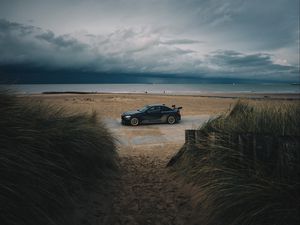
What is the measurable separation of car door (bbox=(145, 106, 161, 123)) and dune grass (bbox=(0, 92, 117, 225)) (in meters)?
12.0

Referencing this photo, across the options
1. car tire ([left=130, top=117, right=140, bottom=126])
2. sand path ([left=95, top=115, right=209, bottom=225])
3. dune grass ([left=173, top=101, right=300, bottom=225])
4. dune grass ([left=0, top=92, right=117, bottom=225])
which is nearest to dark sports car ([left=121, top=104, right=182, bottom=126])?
car tire ([left=130, top=117, right=140, bottom=126])

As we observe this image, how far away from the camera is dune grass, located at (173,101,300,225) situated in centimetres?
338

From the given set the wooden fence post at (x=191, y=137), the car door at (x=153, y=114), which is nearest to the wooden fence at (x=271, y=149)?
the wooden fence post at (x=191, y=137)

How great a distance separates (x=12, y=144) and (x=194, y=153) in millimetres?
3479

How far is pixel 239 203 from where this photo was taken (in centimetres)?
359

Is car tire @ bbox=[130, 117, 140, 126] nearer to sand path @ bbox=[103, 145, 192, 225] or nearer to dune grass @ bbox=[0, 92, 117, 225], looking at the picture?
sand path @ bbox=[103, 145, 192, 225]

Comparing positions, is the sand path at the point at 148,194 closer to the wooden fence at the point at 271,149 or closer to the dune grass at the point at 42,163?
the dune grass at the point at 42,163

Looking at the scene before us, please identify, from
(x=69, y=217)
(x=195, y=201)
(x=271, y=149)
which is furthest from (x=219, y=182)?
(x=69, y=217)

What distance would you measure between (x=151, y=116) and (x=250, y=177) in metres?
14.1

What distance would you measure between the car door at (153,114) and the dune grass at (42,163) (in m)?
12.0

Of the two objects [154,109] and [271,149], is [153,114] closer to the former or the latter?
[154,109]

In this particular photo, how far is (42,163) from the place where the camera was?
3916 mm

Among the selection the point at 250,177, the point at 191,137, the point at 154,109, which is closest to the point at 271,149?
the point at 250,177

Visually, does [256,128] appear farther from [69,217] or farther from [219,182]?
[69,217]
